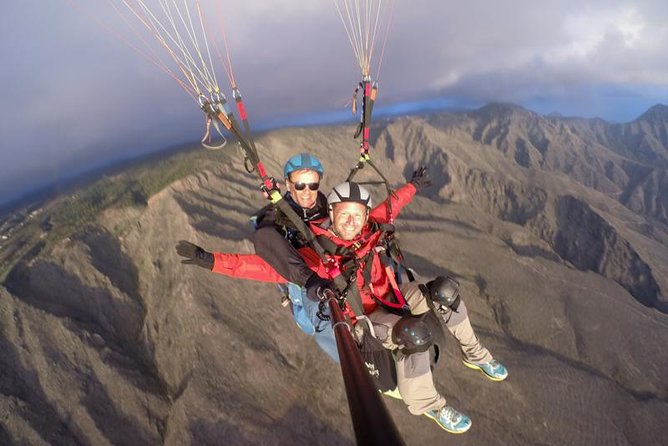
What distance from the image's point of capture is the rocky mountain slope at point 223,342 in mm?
14383

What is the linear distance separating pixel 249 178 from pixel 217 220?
851 centimetres

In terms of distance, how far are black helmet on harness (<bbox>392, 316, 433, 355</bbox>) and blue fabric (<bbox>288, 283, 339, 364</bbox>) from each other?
101 cm

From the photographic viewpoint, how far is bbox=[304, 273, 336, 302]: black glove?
3644 millimetres

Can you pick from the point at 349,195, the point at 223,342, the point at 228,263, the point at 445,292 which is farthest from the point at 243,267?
the point at 223,342

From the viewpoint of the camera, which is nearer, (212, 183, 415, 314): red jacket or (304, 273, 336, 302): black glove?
(304, 273, 336, 302): black glove

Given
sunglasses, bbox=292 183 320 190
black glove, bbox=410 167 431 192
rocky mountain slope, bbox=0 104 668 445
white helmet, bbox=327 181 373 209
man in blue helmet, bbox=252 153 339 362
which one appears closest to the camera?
man in blue helmet, bbox=252 153 339 362

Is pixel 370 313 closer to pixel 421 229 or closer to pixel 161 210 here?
pixel 161 210

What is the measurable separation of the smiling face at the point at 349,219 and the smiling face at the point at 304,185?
1031mm

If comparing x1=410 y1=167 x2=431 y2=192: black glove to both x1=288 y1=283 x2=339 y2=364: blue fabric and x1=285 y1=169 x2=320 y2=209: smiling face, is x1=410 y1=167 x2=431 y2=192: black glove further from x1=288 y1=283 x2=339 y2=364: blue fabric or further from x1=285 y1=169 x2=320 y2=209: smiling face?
x1=288 y1=283 x2=339 y2=364: blue fabric

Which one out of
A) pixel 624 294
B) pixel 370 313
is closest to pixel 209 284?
pixel 370 313

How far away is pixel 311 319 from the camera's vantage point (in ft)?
16.0

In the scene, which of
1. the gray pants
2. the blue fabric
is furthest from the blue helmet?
the gray pants

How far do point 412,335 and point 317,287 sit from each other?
4.67ft

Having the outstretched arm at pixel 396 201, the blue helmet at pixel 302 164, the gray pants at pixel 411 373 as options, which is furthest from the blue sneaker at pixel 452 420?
the blue helmet at pixel 302 164
